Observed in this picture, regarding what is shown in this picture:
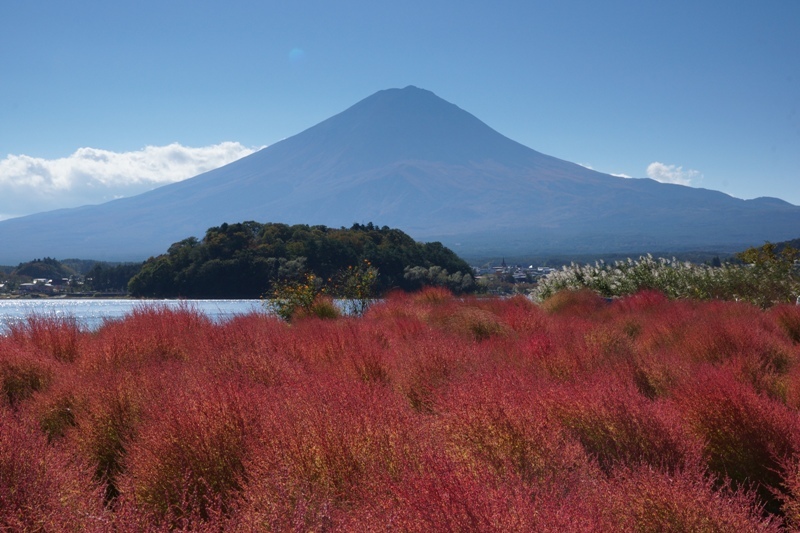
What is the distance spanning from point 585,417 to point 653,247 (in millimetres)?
165944

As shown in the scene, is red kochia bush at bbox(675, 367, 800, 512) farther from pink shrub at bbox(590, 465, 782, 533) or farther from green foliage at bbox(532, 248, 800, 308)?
green foliage at bbox(532, 248, 800, 308)

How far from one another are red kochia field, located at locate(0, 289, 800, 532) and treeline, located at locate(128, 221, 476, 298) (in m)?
20.2

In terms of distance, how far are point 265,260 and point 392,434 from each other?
27454mm

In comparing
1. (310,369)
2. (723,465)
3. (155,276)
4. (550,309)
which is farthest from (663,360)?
(155,276)

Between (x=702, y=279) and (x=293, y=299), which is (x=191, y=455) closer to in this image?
(x=293, y=299)

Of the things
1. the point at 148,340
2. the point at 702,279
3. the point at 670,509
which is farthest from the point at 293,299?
the point at 670,509

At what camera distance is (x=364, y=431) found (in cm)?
384

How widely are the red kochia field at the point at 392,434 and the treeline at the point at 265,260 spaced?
794 inches

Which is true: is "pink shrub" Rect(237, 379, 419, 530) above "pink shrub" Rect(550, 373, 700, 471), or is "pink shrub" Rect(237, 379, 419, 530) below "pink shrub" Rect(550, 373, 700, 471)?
above

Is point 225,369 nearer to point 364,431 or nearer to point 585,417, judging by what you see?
point 364,431

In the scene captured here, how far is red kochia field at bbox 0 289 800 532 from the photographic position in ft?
10.1

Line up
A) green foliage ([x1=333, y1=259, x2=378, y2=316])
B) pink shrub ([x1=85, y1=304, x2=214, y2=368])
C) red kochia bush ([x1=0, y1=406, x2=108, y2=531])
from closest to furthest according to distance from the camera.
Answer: red kochia bush ([x1=0, y1=406, x2=108, y2=531]) < pink shrub ([x1=85, y1=304, x2=214, y2=368]) < green foliage ([x1=333, y1=259, x2=378, y2=316])

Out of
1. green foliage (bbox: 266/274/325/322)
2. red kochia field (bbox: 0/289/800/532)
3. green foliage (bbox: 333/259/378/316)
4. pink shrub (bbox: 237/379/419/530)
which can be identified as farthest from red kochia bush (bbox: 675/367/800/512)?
green foliage (bbox: 333/259/378/316)

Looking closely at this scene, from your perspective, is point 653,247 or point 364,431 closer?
point 364,431
